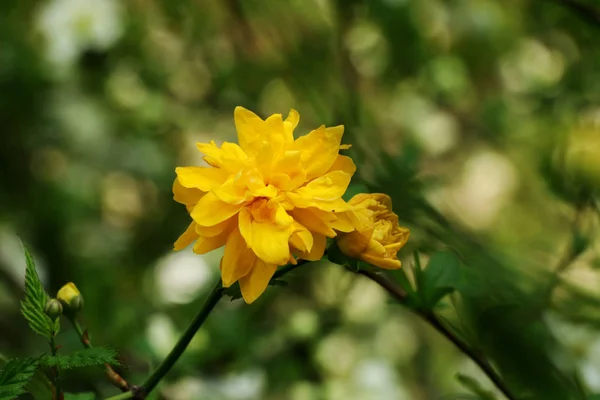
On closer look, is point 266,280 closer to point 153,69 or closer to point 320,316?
point 320,316

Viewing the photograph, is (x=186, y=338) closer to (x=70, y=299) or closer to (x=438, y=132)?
(x=70, y=299)

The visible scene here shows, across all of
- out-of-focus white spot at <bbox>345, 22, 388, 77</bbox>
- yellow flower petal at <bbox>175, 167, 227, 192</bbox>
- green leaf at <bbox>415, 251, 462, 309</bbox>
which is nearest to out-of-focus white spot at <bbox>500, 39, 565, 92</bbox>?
out-of-focus white spot at <bbox>345, 22, 388, 77</bbox>

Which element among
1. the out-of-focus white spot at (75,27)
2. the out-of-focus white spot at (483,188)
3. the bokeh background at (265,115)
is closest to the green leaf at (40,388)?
the bokeh background at (265,115)

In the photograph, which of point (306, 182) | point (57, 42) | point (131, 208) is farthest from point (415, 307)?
point (131, 208)

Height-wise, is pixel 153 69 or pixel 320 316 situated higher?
pixel 153 69

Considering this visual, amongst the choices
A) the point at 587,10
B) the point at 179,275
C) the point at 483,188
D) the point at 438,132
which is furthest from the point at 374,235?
the point at 483,188

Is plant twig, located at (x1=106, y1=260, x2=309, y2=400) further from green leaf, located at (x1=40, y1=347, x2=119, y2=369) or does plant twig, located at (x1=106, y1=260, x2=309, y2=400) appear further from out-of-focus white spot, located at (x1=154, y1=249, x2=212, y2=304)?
out-of-focus white spot, located at (x1=154, y1=249, x2=212, y2=304)

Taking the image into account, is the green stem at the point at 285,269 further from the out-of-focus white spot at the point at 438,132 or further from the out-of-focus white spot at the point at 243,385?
the out-of-focus white spot at the point at 438,132
